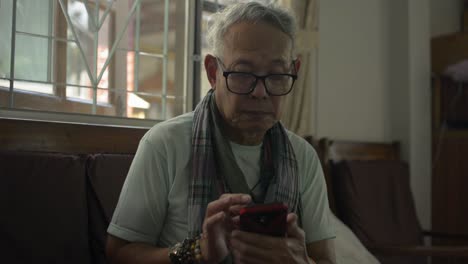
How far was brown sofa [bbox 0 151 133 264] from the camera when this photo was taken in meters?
1.38

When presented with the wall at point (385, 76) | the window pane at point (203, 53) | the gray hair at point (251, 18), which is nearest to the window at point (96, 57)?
the window pane at point (203, 53)

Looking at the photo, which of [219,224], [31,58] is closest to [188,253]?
[219,224]

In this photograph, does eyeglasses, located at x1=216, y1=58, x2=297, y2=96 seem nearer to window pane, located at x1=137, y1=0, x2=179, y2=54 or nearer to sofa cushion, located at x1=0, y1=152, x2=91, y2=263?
sofa cushion, located at x1=0, y1=152, x2=91, y2=263

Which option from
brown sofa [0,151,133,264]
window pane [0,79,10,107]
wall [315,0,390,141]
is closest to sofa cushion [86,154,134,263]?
brown sofa [0,151,133,264]

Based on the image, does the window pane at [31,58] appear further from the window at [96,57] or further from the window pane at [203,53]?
the window pane at [203,53]

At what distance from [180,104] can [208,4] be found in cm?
66

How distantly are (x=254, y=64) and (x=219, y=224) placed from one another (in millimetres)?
428

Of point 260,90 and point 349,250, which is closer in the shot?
point 260,90

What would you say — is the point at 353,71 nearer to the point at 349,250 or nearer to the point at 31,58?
the point at 349,250

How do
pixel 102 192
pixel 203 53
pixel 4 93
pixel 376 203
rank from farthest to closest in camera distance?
pixel 376 203
pixel 203 53
pixel 4 93
pixel 102 192

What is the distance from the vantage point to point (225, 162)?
1237 mm

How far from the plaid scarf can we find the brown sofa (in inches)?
20.3

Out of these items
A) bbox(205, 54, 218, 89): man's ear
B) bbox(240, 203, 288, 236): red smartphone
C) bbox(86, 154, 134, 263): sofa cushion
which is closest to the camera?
bbox(240, 203, 288, 236): red smartphone

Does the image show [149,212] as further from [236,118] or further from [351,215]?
[351,215]
